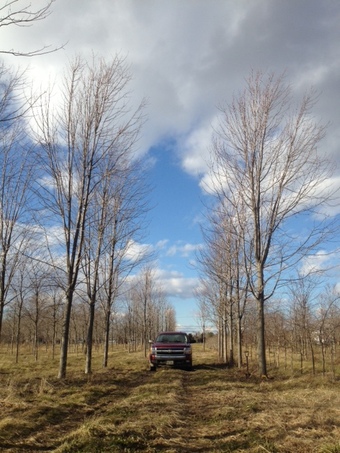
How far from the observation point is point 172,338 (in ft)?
59.7

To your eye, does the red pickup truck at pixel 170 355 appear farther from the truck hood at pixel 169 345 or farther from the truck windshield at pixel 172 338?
the truck windshield at pixel 172 338

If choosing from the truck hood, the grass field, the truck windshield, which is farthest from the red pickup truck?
the grass field

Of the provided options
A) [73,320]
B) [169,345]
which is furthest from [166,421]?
[73,320]

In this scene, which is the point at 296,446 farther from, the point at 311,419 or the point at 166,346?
the point at 166,346

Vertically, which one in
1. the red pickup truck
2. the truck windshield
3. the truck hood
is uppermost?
the truck windshield

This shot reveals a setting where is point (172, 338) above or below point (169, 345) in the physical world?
above

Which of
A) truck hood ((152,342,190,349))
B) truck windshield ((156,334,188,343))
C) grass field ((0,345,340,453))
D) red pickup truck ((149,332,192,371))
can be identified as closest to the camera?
grass field ((0,345,340,453))

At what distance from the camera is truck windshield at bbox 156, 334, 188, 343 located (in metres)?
17.9

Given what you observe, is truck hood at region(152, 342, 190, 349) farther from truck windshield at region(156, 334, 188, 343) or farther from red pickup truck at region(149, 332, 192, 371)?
truck windshield at region(156, 334, 188, 343)

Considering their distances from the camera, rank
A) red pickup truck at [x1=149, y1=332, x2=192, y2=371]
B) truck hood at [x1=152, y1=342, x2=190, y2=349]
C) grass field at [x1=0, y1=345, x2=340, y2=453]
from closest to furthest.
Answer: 1. grass field at [x1=0, y1=345, x2=340, y2=453]
2. red pickup truck at [x1=149, y1=332, x2=192, y2=371]
3. truck hood at [x1=152, y1=342, x2=190, y2=349]

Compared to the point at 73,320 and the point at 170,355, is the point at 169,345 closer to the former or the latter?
the point at 170,355

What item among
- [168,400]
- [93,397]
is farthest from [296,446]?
[93,397]

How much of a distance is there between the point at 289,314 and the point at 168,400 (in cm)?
1725

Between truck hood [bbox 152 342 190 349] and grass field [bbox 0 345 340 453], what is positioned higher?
truck hood [bbox 152 342 190 349]
